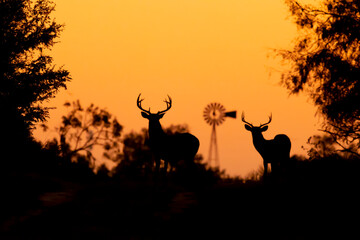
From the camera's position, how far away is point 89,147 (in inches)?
1876

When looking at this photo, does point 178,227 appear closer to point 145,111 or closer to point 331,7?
point 145,111

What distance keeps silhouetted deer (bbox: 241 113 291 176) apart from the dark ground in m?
2.01

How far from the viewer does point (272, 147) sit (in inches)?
879

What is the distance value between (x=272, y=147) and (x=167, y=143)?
4109mm

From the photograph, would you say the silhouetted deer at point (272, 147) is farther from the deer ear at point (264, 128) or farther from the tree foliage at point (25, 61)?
the tree foliage at point (25, 61)

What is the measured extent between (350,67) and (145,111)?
9510mm

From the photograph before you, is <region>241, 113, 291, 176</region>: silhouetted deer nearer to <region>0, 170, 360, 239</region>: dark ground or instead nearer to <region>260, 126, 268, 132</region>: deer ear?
<region>260, 126, 268, 132</region>: deer ear

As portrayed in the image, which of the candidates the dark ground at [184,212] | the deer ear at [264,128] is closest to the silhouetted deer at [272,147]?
the deer ear at [264,128]

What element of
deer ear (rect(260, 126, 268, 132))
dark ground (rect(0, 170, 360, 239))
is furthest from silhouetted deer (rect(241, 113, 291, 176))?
dark ground (rect(0, 170, 360, 239))

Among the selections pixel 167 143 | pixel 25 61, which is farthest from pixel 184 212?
pixel 25 61

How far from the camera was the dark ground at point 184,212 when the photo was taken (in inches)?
599

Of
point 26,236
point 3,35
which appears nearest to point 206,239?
point 26,236

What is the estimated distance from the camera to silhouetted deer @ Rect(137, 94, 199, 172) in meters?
23.0

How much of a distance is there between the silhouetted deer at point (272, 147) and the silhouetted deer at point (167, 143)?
2639 millimetres
